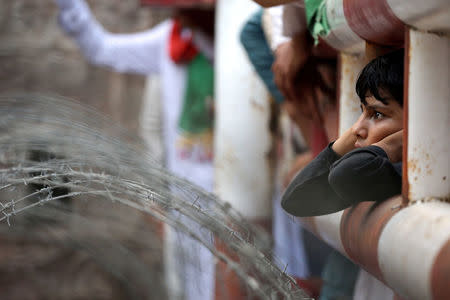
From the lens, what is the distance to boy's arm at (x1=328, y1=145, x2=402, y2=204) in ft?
1.30

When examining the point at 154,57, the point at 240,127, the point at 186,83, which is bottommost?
the point at 240,127

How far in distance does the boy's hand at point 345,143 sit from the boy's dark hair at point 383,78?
25 mm

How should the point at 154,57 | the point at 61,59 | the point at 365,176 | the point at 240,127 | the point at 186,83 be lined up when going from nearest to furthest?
the point at 365,176
the point at 240,127
the point at 186,83
the point at 154,57
the point at 61,59

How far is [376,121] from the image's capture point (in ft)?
1.34

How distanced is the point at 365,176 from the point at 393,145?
0.13ft

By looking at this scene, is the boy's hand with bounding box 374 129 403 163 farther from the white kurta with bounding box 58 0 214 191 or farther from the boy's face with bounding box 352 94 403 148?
the white kurta with bounding box 58 0 214 191

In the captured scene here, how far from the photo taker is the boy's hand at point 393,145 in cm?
42

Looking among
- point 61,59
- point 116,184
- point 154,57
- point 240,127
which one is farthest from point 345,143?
point 61,59

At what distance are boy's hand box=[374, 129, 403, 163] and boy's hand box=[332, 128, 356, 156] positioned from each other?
0.06ft

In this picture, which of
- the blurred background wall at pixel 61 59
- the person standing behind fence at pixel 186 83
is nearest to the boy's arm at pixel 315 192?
the person standing behind fence at pixel 186 83

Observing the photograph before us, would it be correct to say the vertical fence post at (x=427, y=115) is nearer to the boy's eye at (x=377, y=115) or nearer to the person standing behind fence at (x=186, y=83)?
the boy's eye at (x=377, y=115)

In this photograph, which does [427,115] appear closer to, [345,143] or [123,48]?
[345,143]

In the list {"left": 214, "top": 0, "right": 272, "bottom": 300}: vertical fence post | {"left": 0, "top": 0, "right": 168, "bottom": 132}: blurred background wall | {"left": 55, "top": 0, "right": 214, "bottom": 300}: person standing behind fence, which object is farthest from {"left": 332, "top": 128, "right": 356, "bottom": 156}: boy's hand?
{"left": 0, "top": 0, "right": 168, "bottom": 132}: blurred background wall

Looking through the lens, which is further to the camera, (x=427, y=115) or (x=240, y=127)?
(x=240, y=127)
